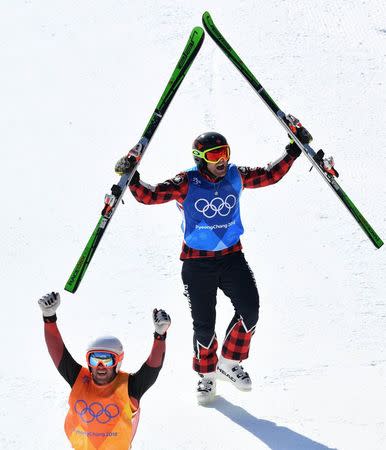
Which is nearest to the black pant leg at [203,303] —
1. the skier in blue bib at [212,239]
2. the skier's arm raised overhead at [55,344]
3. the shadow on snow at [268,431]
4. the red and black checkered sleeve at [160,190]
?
the skier in blue bib at [212,239]

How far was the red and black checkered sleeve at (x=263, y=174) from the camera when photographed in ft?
23.0

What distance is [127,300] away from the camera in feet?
28.1

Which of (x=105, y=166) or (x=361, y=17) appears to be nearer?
(x=105, y=166)

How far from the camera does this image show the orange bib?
17.5ft

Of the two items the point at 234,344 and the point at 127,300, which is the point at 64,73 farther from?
the point at 234,344

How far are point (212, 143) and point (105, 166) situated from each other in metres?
4.48

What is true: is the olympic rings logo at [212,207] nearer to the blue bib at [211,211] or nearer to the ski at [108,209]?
the blue bib at [211,211]

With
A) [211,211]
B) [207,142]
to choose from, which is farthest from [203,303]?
[207,142]

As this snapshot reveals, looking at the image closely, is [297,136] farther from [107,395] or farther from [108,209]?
[107,395]

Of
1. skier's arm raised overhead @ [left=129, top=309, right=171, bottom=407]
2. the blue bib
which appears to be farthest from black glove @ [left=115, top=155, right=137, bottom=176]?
skier's arm raised overhead @ [left=129, top=309, right=171, bottom=407]

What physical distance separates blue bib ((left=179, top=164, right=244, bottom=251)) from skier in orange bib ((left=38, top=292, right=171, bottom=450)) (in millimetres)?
1449

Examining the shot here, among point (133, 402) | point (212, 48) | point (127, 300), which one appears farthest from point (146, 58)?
point (133, 402)

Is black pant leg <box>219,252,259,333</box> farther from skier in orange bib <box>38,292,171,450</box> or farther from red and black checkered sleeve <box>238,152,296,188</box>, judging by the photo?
skier in orange bib <box>38,292,171,450</box>

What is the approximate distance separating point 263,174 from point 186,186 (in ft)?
2.28
